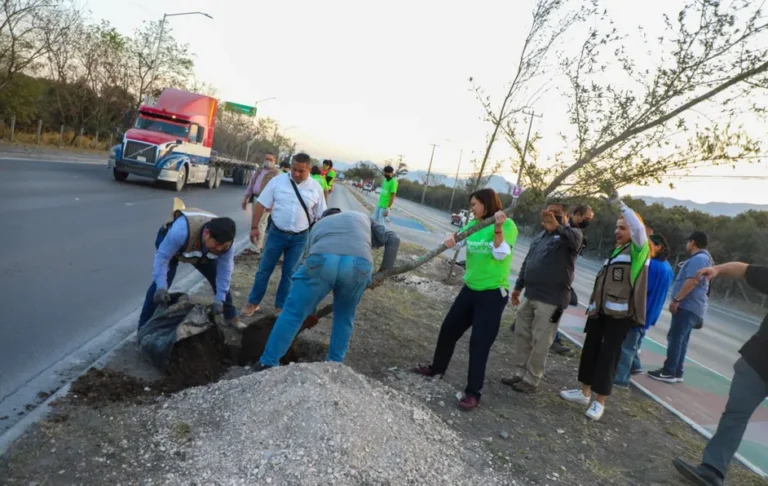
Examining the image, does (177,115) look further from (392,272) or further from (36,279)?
(392,272)

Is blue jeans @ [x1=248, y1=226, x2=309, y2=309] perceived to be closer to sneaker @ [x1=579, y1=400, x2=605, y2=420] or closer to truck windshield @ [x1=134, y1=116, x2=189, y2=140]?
sneaker @ [x1=579, y1=400, x2=605, y2=420]

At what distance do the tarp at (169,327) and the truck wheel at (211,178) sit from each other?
72.3 ft

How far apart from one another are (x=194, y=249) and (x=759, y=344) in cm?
424

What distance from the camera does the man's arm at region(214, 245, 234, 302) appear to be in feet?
14.7

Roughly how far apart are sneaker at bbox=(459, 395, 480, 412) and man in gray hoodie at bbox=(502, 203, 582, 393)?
2.87 ft

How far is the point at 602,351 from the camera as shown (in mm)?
4871

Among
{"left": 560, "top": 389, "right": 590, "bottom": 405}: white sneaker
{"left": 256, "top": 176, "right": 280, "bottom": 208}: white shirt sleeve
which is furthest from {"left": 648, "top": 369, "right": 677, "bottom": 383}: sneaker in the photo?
{"left": 256, "top": 176, "right": 280, "bottom": 208}: white shirt sleeve

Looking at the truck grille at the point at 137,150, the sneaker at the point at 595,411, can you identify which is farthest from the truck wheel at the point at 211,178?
the sneaker at the point at 595,411

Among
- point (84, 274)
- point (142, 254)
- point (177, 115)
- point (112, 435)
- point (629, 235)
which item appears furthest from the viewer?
point (177, 115)

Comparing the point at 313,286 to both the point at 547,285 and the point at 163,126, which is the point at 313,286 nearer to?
the point at 547,285

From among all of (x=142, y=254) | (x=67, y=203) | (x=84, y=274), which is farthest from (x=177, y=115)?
(x=84, y=274)

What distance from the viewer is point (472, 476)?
3.33 m

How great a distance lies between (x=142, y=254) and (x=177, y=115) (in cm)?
1374

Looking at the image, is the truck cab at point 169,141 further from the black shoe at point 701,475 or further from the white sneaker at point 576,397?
the black shoe at point 701,475
